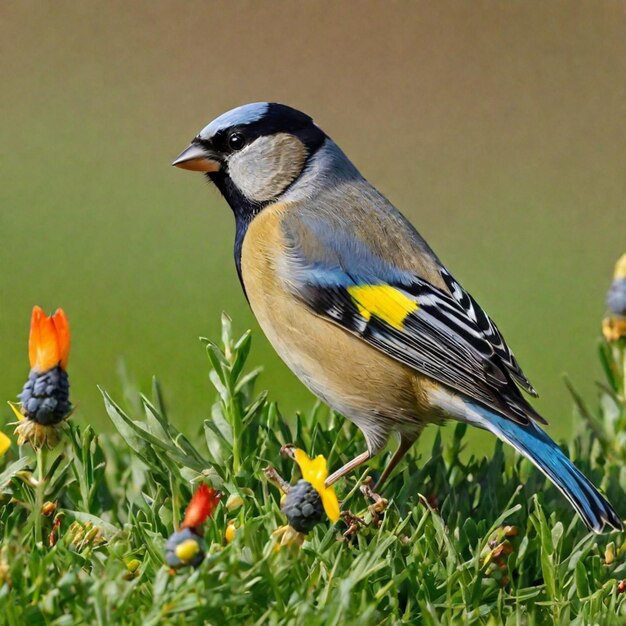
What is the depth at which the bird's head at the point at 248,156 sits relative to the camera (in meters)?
3.99

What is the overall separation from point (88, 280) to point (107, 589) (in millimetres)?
A: 4683

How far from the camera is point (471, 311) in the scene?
3639mm

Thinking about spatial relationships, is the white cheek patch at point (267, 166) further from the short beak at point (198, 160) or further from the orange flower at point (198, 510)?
the orange flower at point (198, 510)

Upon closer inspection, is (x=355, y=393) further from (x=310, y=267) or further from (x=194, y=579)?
(x=194, y=579)

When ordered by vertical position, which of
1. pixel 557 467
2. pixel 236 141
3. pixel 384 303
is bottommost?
pixel 557 467

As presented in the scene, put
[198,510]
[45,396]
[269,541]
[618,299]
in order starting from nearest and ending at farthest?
[198,510] < [269,541] < [45,396] < [618,299]

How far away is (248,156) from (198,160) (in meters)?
0.17

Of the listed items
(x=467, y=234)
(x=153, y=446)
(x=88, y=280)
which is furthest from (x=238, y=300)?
(x=153, y=446)

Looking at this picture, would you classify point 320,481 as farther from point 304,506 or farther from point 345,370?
point 345,370

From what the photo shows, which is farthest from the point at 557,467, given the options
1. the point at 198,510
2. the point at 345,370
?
the point at 198,510

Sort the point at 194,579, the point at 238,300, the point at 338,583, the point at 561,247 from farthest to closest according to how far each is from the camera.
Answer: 1. the point at 561,247
2. the point at 238,300
3. the point at 338,583
4. the point at 194,579

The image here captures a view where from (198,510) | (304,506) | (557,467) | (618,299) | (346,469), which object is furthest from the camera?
(618,299)

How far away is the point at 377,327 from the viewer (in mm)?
3537

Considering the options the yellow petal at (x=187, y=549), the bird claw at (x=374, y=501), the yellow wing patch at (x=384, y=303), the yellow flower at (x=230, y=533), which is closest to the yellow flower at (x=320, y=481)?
the yellow flower at (x=230, y=533)
